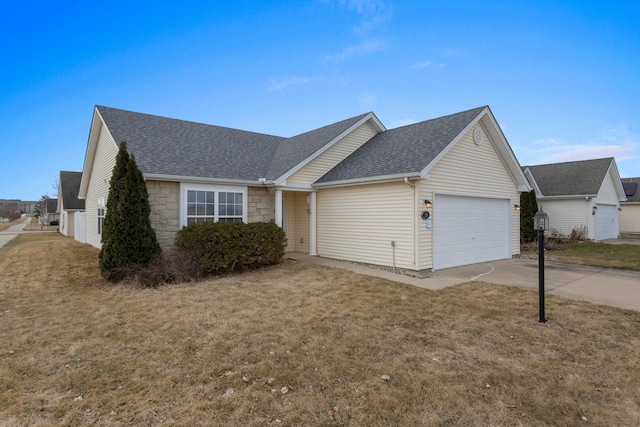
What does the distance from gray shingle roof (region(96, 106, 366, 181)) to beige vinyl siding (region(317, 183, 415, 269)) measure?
230cm

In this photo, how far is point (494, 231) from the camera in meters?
12.2

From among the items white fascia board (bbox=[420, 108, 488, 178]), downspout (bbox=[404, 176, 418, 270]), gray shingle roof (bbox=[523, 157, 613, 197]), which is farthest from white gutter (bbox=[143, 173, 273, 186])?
gray shingle roof (bbox=[523, 157, 613, 197])

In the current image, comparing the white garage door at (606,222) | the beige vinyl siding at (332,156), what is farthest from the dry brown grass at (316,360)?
the white garage door at (606,222)

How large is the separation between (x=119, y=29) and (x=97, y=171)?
618 centimetres

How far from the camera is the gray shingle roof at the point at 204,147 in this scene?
10.7 meters

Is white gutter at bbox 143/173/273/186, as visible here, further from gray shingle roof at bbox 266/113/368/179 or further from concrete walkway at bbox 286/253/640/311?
concrete walkway at bbox 286/253/640/311

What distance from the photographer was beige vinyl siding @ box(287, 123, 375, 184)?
12.1 metres

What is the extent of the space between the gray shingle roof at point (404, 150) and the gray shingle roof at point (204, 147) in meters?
1.36

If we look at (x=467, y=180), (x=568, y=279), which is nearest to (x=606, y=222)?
(x=467, y=180)

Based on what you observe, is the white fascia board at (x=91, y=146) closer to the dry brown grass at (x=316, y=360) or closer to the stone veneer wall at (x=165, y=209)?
the stone veneer wall at (x=165, y=209)

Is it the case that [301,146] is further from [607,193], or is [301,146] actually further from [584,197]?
[607,193]

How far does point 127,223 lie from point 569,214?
23.9m

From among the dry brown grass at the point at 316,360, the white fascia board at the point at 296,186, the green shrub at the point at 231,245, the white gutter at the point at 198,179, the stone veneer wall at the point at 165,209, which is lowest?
the dry brown grass at the point at 316,360

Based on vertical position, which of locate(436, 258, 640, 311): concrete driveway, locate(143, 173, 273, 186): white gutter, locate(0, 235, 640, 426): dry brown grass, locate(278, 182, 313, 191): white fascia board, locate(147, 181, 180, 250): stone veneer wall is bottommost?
locate(0, 235, 640, 426): dry brown grass
